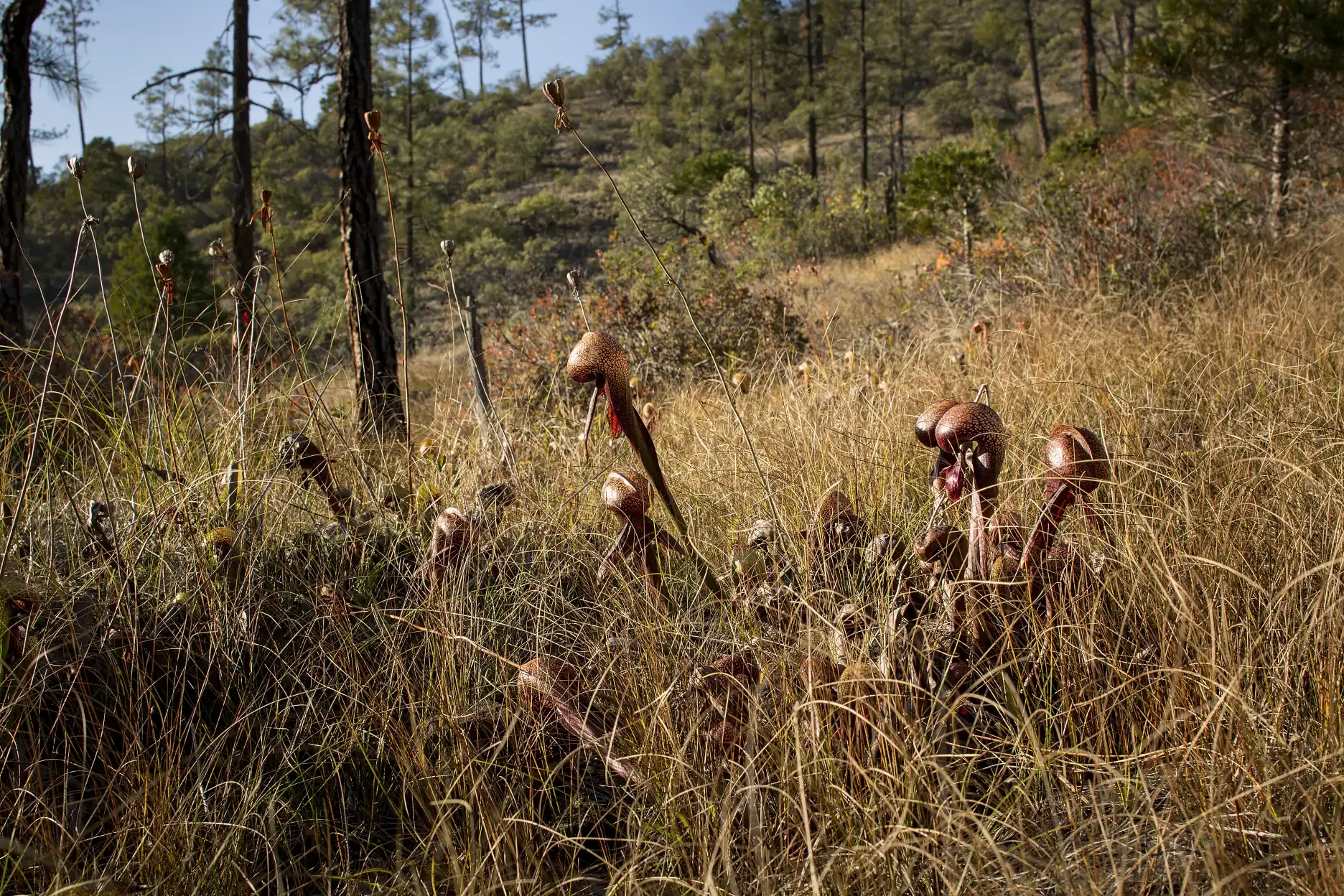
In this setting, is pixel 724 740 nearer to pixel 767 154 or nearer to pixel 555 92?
pixel 555 92

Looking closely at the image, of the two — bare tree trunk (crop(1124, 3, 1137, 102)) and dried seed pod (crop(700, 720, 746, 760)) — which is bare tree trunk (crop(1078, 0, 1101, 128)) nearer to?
bare tree trunk (crop(1124, 3, 1137, 102))

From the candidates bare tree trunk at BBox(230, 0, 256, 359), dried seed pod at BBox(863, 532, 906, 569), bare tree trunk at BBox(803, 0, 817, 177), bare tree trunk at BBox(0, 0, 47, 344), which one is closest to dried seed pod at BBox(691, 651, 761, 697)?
dried seed pod at BBox(863, 532, 906, 569)

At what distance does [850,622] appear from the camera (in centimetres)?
149

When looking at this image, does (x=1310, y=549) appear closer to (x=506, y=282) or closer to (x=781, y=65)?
(x=506, y=282)

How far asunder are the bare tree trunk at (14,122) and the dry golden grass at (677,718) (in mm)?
4097

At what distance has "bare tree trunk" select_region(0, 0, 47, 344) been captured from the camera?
5.10m

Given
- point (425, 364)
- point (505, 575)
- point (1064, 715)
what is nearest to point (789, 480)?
point (505, 575)

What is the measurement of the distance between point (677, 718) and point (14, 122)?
6086 mm

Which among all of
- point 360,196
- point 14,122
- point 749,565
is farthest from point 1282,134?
point 14,122

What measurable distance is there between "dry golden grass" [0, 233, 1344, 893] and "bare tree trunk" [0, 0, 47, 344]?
13.4 feet

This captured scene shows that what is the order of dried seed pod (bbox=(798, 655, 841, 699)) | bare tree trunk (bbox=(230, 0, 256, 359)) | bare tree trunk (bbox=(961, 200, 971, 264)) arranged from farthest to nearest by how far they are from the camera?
1. bare tree trunk (bbox=(230, 0, 256, 359))
2. bare tree trunk (bbox=(961, 200, 971, 264))
3. dried seed pod (bbox=(798, 655, 841, 699))

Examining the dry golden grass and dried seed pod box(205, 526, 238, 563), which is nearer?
the dry golden grass

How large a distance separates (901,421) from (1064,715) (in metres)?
1.48

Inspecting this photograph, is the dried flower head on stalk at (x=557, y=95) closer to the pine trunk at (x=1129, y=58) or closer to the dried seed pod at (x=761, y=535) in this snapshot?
the dried seed pod at (x=761, y=535)
